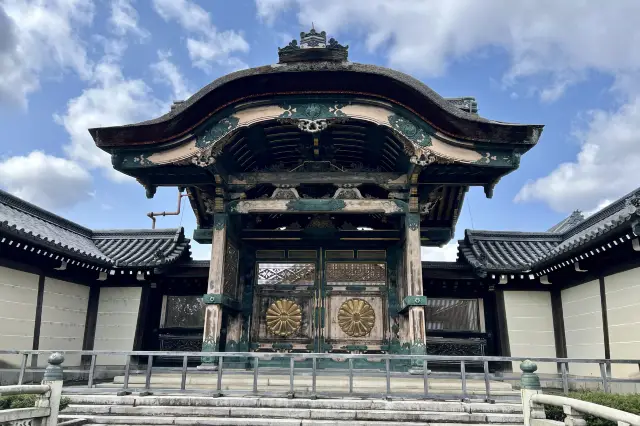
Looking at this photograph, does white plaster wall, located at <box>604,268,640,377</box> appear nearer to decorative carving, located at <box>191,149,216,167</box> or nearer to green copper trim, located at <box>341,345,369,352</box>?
green copper trim, located at <box>341,345,369,352</box>

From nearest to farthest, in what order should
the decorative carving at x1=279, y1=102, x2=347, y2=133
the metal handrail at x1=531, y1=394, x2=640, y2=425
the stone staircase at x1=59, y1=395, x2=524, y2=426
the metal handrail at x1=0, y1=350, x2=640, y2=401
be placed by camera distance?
the metal handrail at x1=531, y1=394, x2=640, y2=425, the stone staircase at x1=59, y1=395, x2=524, y2=426, the metal handrail at x1=0, y1=350, x2=640, y2=401, the decorative carving at x1=279, y1=102, x2=347, y2=133

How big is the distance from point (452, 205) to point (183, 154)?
298 inches

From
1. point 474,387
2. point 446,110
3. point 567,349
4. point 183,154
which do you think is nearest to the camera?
point 474,387

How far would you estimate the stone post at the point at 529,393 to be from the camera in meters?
6.30

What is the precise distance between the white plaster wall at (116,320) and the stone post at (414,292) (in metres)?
8.44

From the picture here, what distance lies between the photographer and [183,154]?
11.0m

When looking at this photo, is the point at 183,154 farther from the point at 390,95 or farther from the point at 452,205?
the point at 452,205

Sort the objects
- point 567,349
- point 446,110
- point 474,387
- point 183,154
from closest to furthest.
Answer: point 474,387 < point 446,110 < point 183,154 < point 567,349

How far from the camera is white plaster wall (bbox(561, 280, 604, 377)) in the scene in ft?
39.0

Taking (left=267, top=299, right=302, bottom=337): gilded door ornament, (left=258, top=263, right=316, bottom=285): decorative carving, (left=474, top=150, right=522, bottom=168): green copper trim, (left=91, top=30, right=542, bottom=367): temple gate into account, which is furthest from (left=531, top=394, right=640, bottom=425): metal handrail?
(left=258, top=263, right=316, bottom=285): decorative carving

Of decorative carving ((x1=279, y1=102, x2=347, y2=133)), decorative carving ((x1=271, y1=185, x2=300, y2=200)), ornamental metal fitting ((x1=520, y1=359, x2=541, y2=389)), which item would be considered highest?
decorative carving ((x1=279, y1=102, x2=347, y2=133))

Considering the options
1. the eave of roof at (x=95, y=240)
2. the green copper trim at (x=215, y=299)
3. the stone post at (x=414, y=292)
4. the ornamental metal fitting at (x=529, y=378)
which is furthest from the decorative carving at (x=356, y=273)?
the ornamental metal fitting at (x=529, y=378)

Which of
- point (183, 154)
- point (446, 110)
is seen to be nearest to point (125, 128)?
point (183, 154)

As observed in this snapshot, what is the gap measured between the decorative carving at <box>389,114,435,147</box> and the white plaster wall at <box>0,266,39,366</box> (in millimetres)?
9855
